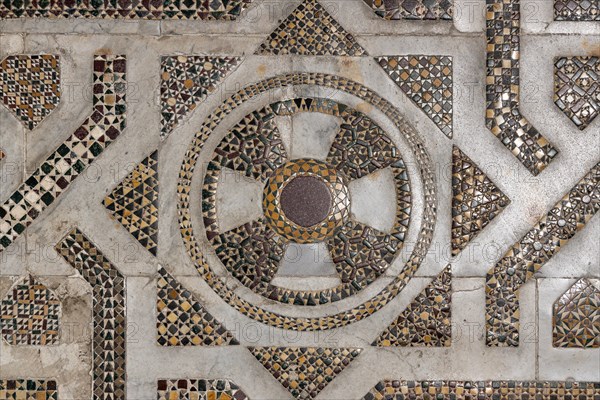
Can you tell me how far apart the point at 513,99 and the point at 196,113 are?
217 centimetres

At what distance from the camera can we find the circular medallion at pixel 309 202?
475cm

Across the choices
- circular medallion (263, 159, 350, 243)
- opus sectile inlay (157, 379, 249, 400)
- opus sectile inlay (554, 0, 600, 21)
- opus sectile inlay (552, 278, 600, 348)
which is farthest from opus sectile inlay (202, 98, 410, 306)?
opus sectile inlay (554, 0, 600, 21)

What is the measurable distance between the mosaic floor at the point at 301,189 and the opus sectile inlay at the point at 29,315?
0.05 ft

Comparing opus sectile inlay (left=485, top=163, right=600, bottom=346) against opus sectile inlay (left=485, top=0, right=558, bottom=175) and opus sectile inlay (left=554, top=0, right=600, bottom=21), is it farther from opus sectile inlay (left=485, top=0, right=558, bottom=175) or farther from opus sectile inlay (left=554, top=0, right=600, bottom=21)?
opus sectile inlay (left=554, top=0, right=600, bottom=21)

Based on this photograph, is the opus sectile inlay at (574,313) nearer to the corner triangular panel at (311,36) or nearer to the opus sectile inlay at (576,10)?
the opus sectile inlay at (576,10)

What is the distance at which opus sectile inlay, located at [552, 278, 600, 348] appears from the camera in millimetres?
4750

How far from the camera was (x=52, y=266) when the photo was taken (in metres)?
4.74

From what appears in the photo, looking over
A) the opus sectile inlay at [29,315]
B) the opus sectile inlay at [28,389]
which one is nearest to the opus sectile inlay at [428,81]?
the opus sectile inlay at [29,315]

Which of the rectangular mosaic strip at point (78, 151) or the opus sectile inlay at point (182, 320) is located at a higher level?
the rectangular mosaic strip at point (78, 151)

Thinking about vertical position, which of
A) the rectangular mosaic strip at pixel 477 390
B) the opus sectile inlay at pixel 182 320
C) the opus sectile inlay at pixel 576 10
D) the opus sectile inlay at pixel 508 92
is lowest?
the rectangular mosaic strip at pixel 477 390

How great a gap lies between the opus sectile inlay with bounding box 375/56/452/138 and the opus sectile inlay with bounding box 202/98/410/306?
0.34m

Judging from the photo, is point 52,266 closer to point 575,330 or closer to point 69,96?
point 69,96

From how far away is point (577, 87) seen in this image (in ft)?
15.5

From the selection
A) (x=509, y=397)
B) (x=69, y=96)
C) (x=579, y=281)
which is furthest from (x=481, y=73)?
(x=69, y=96)
